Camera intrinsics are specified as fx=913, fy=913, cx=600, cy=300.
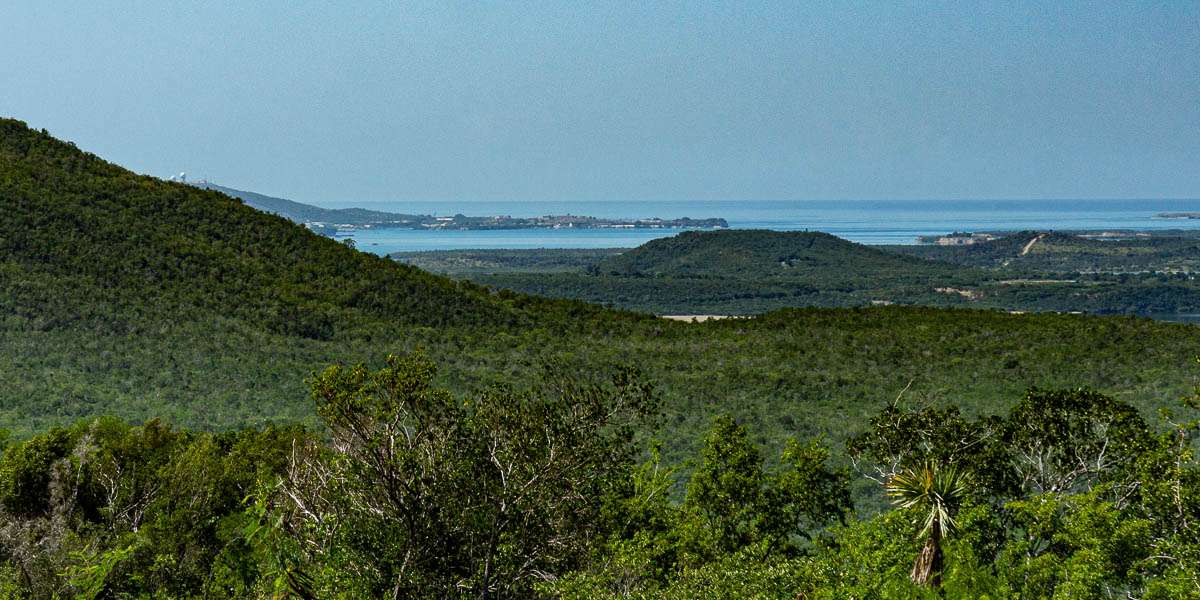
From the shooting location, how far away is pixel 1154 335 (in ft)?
104

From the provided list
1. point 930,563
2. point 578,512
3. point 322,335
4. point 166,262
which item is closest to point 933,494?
point 930,563

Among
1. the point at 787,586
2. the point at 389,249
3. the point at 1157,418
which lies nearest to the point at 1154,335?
the point at 1157,418

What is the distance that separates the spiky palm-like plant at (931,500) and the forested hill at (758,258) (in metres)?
102

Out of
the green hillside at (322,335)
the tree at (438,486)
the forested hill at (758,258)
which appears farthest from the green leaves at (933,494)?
the forested hill at (758,258)

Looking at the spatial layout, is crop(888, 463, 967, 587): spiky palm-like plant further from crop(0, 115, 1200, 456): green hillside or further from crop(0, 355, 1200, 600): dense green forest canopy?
crop(0, 115, 1200, 456): green hillside

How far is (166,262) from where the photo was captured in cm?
3722

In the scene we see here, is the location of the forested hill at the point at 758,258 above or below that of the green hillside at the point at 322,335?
below

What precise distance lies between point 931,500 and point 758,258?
11457 centimetres

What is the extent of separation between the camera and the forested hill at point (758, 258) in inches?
4690

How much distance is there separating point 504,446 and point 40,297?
2830 cm

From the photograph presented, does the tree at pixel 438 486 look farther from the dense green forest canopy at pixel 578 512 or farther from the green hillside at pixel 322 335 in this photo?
the green hillside at pixel 322 335

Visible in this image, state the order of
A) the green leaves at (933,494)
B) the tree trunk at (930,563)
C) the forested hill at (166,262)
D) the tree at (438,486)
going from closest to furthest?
the tree at (438,486) < the tree trunk at (930,563) < the green leaves at (933,494) < the forested hill at (166,262)

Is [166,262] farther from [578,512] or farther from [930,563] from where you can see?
[930,563]

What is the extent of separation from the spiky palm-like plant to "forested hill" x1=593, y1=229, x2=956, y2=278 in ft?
336
